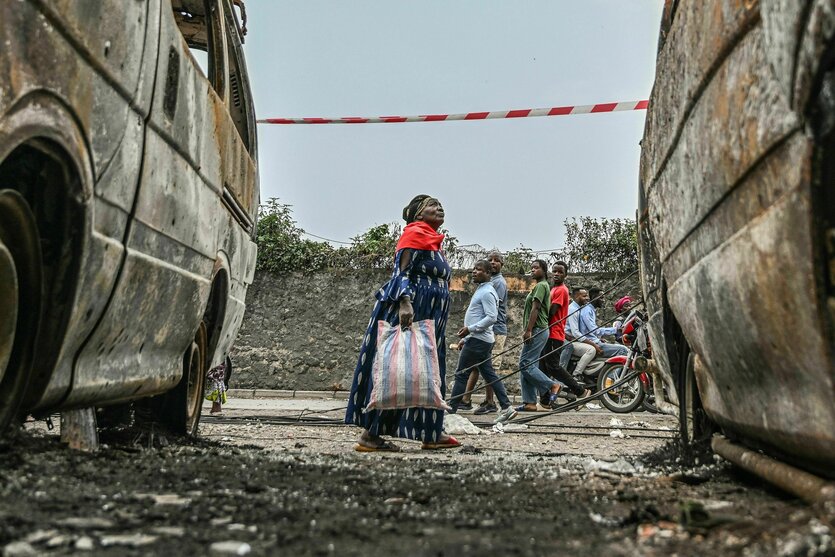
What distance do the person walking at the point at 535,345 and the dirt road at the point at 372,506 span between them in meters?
5.07

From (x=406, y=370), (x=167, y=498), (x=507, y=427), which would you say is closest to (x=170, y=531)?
(x=167, y=498)

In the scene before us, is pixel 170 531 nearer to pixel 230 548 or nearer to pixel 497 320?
pixel 230 548

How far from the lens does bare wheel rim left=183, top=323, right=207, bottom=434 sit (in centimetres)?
505

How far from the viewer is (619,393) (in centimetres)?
1069

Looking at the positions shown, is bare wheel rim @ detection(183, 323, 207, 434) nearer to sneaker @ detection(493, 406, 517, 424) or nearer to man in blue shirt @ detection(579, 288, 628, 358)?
sneaker @ detection(493, 406, 517, 424)

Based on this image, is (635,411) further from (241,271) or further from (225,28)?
(225,28)

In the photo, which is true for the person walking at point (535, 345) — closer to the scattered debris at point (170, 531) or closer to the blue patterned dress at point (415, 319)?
the blue patterned dress at point (415, 319)

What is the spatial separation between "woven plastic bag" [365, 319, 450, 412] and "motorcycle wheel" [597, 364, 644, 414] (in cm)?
506

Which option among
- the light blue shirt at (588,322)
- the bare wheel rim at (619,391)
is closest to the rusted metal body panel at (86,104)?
the bare wheel rim at (619,391)

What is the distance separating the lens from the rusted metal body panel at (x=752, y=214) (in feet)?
6.40

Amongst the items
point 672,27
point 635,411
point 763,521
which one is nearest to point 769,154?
point 763,521

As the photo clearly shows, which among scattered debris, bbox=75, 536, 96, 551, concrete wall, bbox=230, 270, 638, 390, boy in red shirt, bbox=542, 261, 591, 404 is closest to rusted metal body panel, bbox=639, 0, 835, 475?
scattered debris, bbox=75, 536, 96, 551

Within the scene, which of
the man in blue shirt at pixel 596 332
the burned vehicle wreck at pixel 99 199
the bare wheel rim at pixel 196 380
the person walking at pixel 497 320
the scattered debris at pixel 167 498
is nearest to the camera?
the burned vehicle wreck at pixel 99 199

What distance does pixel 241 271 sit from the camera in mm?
5523
